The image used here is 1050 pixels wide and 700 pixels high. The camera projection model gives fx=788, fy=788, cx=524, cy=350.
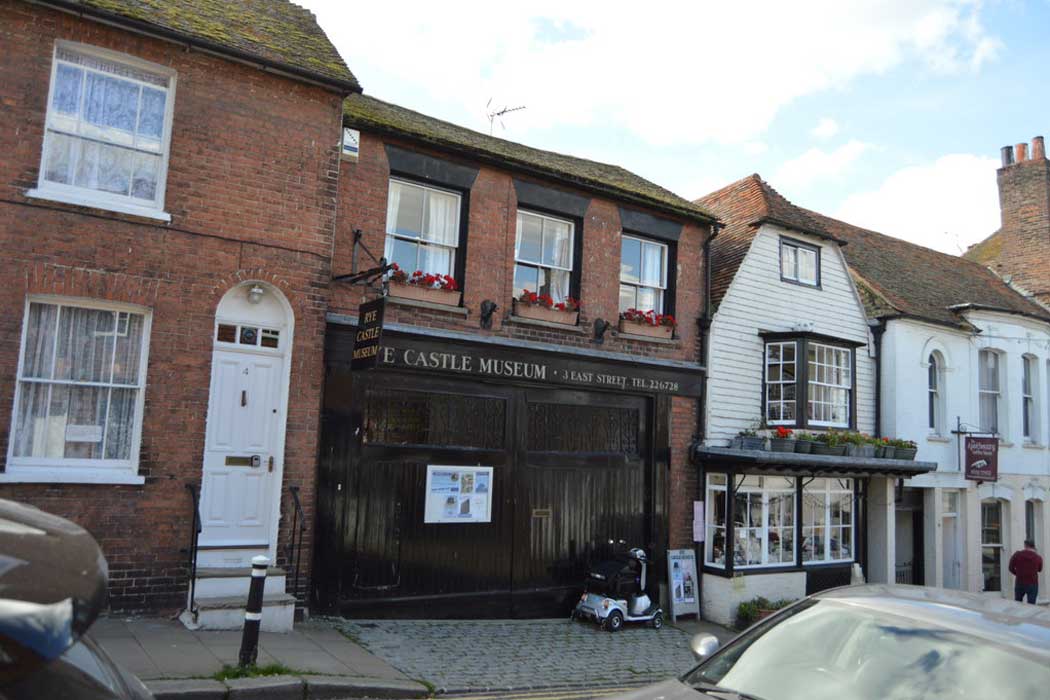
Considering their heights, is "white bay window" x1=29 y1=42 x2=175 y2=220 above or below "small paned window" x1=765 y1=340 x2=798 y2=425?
above

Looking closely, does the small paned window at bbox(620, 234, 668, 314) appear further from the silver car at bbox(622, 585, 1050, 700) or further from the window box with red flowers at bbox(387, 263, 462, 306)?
the silver car at bbox(622, 585, 1050, 700)

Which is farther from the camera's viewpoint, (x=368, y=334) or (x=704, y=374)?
(x=704, y=374)

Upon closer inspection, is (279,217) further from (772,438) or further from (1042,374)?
(1042,374)

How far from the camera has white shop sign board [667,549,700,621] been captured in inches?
509

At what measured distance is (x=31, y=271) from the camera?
8.20 metres

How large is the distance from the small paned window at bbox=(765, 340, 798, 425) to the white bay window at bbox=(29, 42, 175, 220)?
35.4ft

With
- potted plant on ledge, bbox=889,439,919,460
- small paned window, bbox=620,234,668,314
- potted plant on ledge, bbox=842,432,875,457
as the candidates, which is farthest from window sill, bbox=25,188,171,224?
potted plant on ledge, bbox=889,439,919,460

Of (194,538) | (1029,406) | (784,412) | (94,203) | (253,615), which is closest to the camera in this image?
(253,615)

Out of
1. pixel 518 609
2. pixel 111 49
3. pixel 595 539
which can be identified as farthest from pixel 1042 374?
pixel 111 49

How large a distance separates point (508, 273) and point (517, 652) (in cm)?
540

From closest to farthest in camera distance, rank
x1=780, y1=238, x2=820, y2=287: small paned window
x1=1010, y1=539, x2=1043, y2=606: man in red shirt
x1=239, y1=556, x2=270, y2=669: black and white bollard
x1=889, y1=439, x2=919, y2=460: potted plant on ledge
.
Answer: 1. x1=239, y1=556, x2=270, y2=669: black and white bollard
2. x1=780, y1=238, x2=820, y2=287: small paned window
3. x1=889, y1=439, x2=919, y2=460: potted plant on ledge
4. x1=1010, y1=539, x2=1043, y2=606: man in red shirt

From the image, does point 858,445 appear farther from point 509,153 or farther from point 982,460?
point 509,153

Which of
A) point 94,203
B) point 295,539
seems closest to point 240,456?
point 295,539

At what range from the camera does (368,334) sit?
9461 mm
